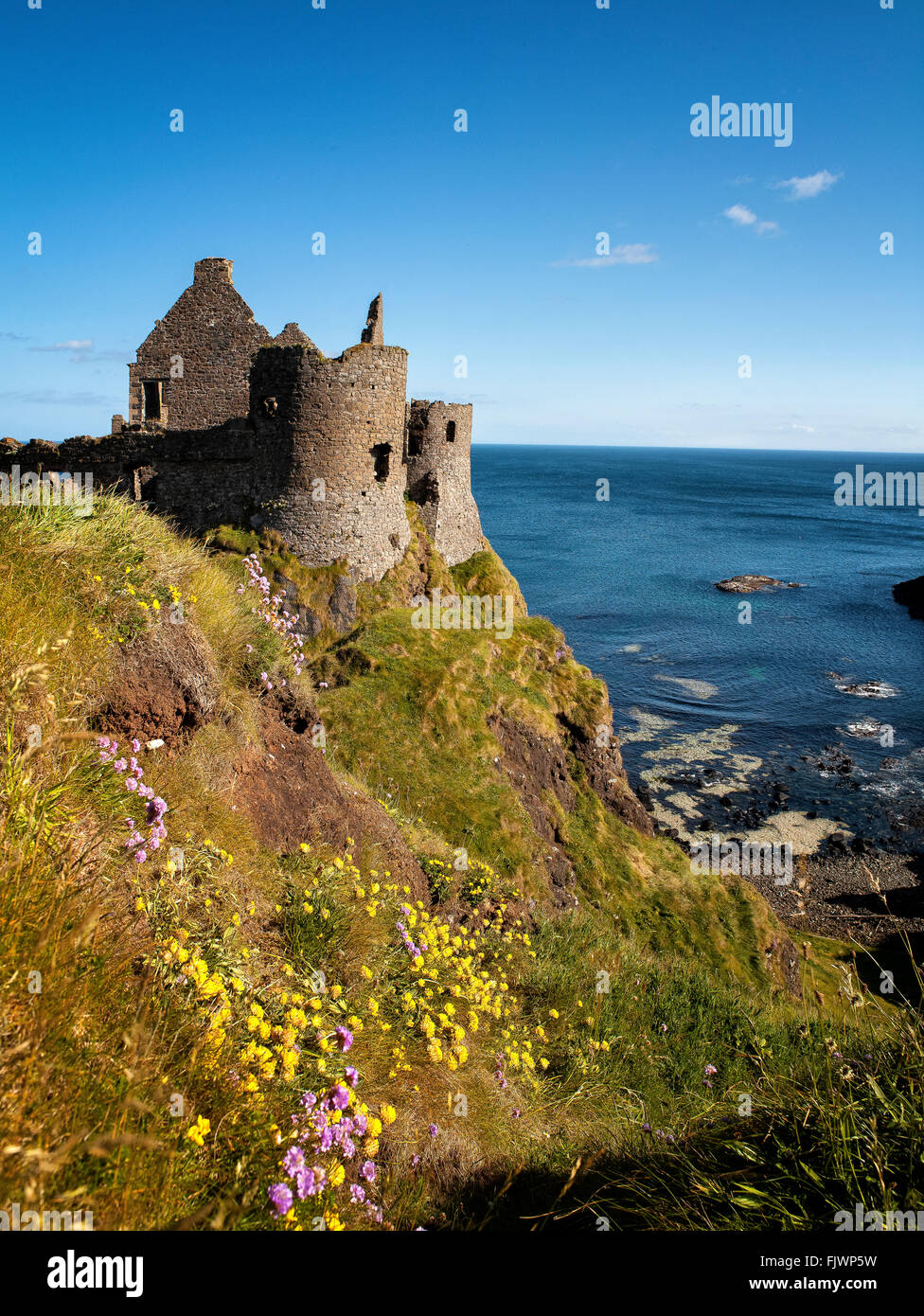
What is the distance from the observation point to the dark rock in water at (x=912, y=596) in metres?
83.2

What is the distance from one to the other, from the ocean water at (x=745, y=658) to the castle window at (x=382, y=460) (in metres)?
27.4

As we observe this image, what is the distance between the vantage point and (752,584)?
9350 centimetres

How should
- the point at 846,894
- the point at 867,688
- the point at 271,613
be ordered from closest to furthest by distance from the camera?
the point at 271,613 < the point at 846,894 < the point at 867,688

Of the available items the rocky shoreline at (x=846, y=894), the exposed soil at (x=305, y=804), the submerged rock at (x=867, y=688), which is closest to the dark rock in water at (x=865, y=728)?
the submerged rock at (x=867, y=688)

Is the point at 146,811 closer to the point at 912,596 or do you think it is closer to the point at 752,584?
the point at 752,584

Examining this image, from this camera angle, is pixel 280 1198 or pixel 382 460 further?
pixel 382 460

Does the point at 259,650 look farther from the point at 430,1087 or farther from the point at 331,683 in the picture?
the point at 331,683

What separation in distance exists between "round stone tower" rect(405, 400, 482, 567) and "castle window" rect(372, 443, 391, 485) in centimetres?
473

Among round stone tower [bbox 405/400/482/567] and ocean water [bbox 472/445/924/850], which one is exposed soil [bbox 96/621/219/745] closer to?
round stone tower [bbox 405/400/482/567]

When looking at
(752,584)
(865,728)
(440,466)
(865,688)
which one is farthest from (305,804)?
(752,584)

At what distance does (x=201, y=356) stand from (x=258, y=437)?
5885 mm

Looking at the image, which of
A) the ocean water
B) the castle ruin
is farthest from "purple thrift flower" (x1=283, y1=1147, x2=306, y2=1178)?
the ocean water
